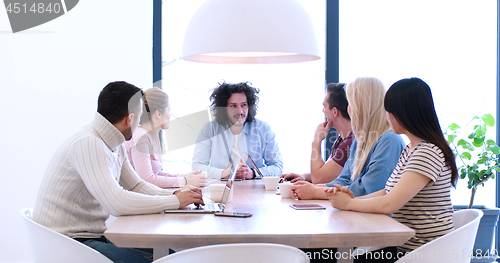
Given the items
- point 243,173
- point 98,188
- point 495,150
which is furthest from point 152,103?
point 495,150

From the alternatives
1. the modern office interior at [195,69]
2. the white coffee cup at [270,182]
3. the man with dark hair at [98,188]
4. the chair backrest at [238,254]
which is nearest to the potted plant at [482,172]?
the modern office interior at [195,69]

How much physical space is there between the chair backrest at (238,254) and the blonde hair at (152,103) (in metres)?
1.52

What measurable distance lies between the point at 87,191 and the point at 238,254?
90 cm

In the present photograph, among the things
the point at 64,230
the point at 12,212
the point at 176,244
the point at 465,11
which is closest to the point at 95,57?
the point at 12,212

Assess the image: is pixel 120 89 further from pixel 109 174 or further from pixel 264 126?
pixel 264 126

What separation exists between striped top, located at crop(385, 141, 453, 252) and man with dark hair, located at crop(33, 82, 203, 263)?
2.73 feet

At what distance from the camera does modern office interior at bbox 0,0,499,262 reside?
334 centimetres

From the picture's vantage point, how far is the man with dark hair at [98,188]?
5.05 ft

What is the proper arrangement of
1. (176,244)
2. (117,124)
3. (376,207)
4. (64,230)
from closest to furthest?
(176,244)
(376,207)
(64,230)
(117,124)

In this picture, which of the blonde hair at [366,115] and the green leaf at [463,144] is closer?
the blonde hair at [366,115]

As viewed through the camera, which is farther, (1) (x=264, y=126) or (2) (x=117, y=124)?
(1) (x=264, y=126)

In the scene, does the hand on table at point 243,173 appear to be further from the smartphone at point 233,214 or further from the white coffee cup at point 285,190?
the smartphone at point 233,214

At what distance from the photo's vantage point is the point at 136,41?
3371mm

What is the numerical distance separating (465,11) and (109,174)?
3365 millimetres
